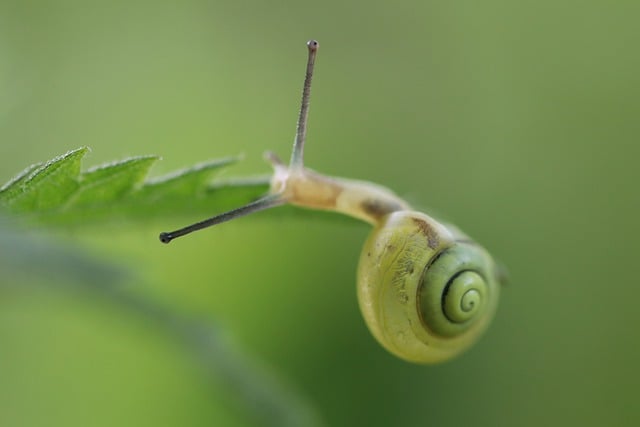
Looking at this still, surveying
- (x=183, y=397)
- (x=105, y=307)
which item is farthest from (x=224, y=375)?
(x=183, y=397)

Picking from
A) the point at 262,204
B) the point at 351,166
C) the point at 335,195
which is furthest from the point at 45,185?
the point at 351,166

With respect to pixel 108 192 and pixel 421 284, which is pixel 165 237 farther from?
pixel 421 284

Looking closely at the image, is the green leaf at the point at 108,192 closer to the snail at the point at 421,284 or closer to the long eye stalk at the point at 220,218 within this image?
the long eye stalk at the point at 220,218

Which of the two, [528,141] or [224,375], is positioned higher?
[528,141]

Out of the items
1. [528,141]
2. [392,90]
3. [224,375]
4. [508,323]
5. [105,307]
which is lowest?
[224,375]

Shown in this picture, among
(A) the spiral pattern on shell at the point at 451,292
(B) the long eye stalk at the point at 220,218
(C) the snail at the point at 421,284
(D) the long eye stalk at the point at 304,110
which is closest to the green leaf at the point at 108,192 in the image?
(B) the long eye stalk at the point at 220,218

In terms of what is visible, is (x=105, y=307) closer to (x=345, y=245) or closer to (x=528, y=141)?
(x=345, y=245)
